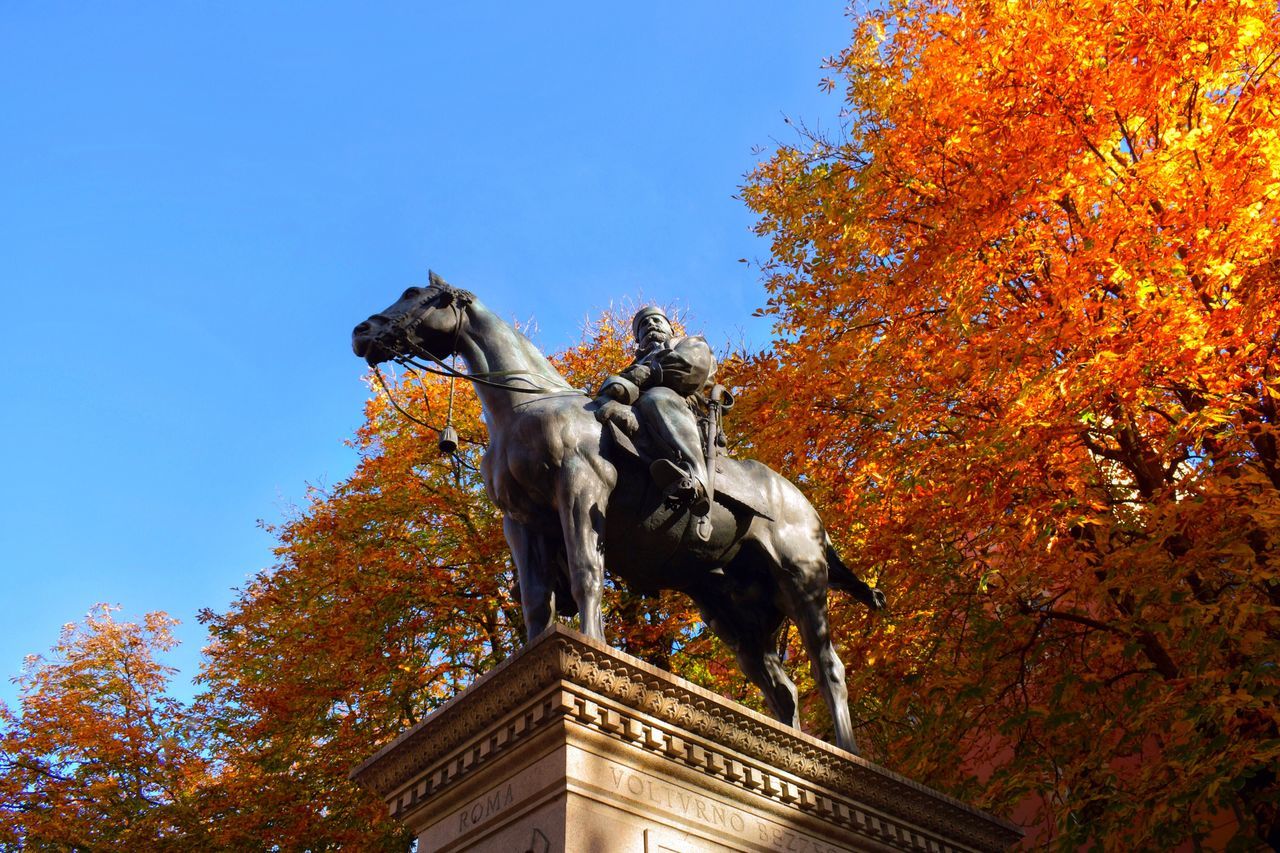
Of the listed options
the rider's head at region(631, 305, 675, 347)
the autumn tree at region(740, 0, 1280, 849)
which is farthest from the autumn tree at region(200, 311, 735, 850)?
the rider's head at region(631, 305, 675, 347)

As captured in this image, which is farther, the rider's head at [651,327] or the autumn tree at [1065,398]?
the autumn tree at [1065,398]

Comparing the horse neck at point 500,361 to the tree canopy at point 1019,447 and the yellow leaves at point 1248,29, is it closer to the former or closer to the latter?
the tree canopy at point 1019,447

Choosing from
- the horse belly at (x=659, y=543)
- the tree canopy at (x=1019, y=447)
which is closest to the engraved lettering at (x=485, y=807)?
the horse belly at (x=659, y=543)

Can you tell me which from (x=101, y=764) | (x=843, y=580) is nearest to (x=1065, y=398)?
(x=843, y=580)

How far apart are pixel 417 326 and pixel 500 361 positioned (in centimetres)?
58

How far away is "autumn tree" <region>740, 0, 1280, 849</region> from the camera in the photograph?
9.48 m

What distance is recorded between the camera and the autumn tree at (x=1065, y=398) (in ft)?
31.1

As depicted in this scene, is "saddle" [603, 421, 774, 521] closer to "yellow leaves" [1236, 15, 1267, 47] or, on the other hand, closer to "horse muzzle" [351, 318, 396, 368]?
"horse muzzle" [351, 318, 396, 368]

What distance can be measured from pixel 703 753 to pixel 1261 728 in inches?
212

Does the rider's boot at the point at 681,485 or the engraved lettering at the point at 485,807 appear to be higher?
the rider's boot at the point at 681,485

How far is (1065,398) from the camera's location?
33.5ft

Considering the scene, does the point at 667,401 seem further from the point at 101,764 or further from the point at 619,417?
the point at 101,764

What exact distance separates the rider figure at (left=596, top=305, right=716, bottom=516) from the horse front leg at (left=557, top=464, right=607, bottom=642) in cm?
43

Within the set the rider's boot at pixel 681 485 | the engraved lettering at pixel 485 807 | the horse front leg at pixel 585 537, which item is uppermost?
the rider's boot at pixel 681 485
